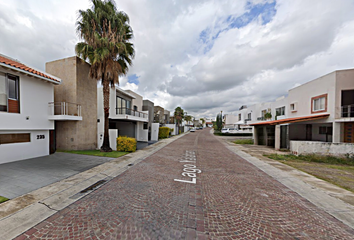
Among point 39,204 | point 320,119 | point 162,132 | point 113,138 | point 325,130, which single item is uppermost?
point 320,119

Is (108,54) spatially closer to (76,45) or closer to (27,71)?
(76,45)

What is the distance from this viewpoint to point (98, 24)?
34.0 ft

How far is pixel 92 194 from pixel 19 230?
1.75 meters

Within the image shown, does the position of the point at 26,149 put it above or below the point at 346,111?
below

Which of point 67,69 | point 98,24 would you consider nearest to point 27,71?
point 67,69

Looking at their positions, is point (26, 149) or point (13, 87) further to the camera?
point (26, 149)

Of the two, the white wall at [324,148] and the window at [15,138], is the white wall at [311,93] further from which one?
the window at [15,138]

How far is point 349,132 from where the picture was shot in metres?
11.3

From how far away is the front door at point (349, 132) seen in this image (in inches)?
442

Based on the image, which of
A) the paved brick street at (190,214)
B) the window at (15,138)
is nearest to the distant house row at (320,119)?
the paved brick street at (190,214)

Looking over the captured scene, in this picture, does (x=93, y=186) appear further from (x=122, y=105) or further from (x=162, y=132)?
(x=162, y=132)

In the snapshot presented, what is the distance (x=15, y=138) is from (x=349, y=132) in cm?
2483

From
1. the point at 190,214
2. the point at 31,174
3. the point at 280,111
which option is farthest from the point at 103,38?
the point at 280,111

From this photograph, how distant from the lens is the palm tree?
1007 centimetres
